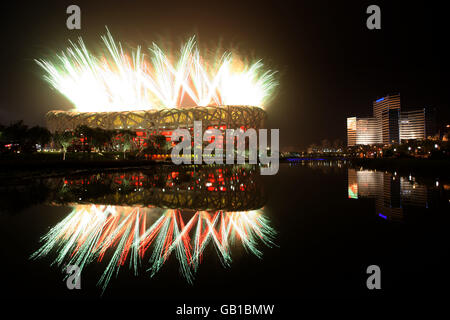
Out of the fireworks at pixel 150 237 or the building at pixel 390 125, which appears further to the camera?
the building at pixel 390 125

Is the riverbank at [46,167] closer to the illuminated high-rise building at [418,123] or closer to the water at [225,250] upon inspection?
the water at [225,250]

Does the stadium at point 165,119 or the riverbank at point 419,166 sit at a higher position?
the stadium at point 165,119

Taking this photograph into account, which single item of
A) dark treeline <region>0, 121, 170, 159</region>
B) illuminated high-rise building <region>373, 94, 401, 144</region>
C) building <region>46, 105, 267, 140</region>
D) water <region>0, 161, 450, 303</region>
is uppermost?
illuminated high-rise building <region>373, 94, 401, 144</region>

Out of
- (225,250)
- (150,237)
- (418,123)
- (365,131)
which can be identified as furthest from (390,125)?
(150,237)

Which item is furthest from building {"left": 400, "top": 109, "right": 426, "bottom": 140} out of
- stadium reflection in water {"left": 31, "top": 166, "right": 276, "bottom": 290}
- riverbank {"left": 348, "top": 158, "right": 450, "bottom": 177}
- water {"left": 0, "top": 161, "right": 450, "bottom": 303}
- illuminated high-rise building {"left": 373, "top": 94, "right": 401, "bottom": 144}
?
stadium reflection in water {"left": 31, "top": 166, "right": 276, "bottom": 290}

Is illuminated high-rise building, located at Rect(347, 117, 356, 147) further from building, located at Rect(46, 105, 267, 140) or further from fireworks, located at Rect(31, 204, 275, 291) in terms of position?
fireworks, located at Rect(31, 204, 275, 291)

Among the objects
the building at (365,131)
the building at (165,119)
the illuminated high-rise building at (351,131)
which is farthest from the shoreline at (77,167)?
the illuminated high-rise building at (351,131)
